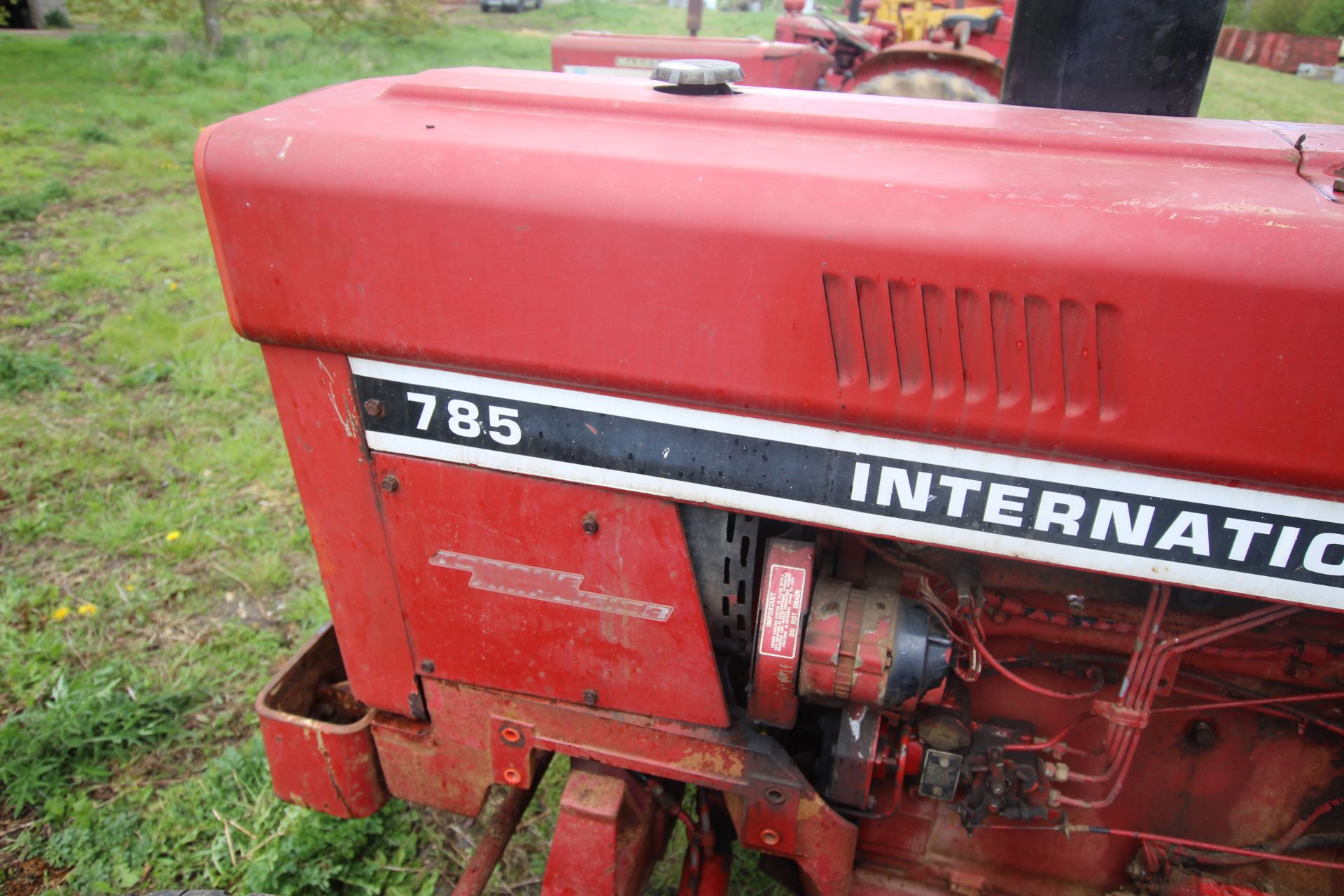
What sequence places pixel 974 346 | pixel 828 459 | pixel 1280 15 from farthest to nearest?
pixel 1280 15 → pixel 828 459 → pixel 974 346

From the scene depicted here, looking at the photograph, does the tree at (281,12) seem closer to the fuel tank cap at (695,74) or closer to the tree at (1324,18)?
the fuel tank cap at (695,74)

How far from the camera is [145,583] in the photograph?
325cm

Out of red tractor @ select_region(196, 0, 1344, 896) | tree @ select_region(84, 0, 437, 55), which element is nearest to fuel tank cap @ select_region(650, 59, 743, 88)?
red tractor @ select_region(196, 0, 1344, 896)

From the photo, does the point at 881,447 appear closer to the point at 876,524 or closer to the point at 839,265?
the point at 876,524

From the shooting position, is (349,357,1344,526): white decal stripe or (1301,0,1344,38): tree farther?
(1301,0,1344,38): tree

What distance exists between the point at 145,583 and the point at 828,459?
292 centimetres

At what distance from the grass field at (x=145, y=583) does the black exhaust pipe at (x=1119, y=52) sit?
203 cm

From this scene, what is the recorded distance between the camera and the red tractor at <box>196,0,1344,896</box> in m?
1.20

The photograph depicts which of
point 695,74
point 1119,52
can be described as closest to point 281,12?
point 695,74

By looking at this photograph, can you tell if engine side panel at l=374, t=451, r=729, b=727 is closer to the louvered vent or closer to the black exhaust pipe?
the louvered vent

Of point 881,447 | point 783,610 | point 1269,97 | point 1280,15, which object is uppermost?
point 881,447

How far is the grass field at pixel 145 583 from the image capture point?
7.73 feet

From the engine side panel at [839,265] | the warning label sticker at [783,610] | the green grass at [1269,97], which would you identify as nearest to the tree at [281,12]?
the green grass at [1269,97]

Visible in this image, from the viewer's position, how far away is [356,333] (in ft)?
4.73
